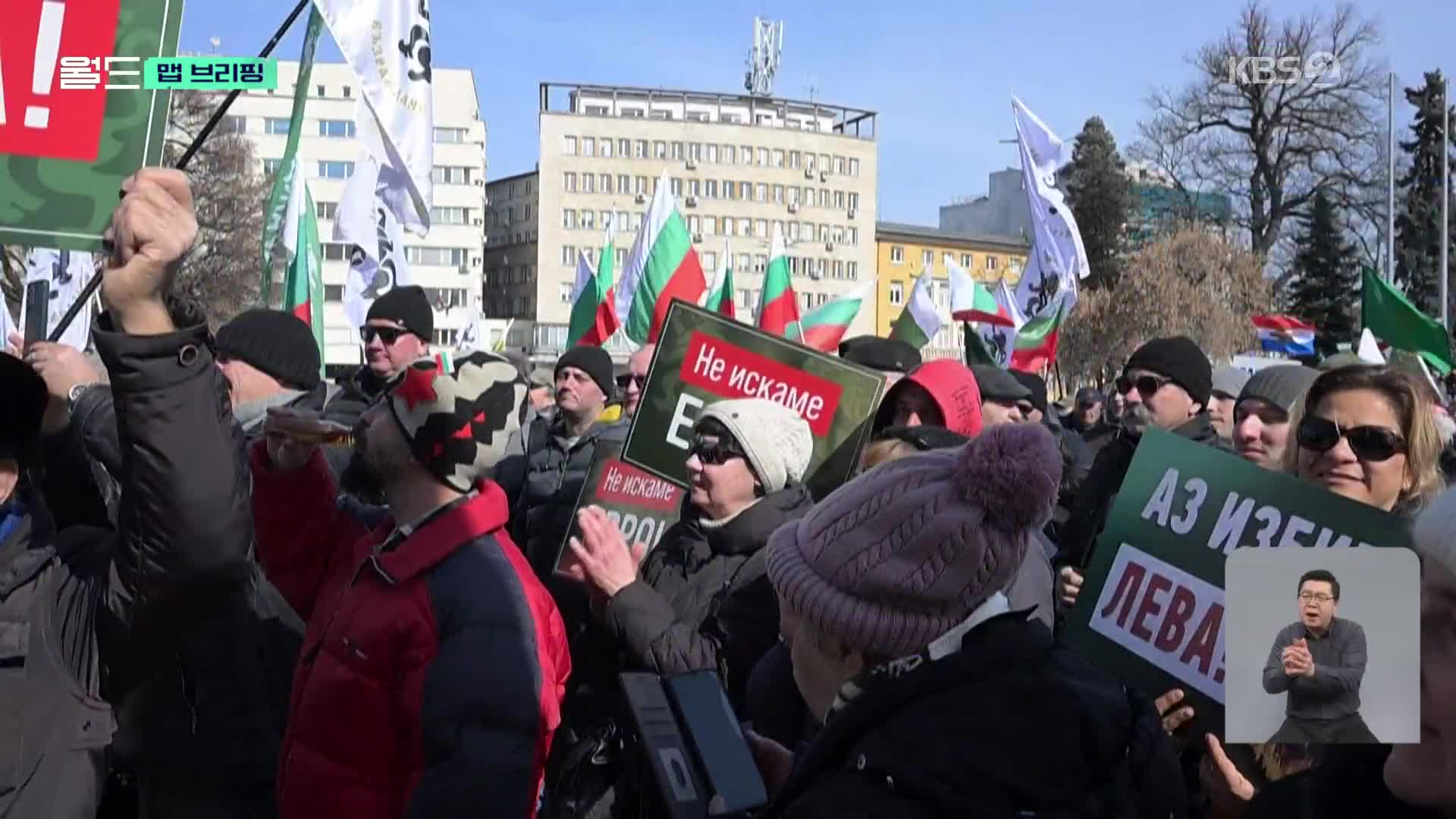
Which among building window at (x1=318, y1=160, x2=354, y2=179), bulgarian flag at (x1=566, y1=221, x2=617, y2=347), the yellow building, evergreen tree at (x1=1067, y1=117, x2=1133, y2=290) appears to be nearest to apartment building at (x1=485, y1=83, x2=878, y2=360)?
the yellow building

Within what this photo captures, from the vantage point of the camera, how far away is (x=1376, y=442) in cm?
376

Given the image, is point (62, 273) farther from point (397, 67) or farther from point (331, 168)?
→ point (331, 168)

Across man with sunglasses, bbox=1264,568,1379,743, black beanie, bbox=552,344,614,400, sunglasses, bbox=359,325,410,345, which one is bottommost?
black beanie, bbox=552,344,614,400

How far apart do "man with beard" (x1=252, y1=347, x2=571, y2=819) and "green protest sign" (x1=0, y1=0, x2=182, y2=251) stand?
2.13 ft

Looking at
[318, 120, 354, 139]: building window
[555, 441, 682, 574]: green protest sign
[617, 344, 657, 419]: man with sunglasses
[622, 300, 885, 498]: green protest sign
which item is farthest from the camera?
[318, 120, 354, 139]: building window

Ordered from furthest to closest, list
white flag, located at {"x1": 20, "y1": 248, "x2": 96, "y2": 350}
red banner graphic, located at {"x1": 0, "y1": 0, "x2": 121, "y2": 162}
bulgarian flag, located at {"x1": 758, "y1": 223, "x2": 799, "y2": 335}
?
bulgarian flag, located at {"x1": 758, "y1": 223, "x2": 799, "y2": 335}, white flag, located at {"x1": 20, "y1": 248, "x2": 96, "y2": 350}, red banner graphic, located at {"x1": 0, "y1": 0, "x2": 121, "y2": 162}

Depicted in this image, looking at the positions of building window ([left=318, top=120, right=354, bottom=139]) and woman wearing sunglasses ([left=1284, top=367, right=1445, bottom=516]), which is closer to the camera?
woman wearing sunglasses ([left=1284, top=367, right=1445, bottom=516])

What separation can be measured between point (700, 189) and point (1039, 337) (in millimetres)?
92974

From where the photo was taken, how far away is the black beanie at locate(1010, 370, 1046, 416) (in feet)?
29.5

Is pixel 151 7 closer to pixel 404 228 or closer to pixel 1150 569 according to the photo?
pixel 1150 569

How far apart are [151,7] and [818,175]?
108 m

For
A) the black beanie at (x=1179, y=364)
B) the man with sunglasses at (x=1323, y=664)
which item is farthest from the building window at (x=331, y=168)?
the man with sunglasses at (x=1323, y=664)

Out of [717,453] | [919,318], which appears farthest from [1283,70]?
[717,453]

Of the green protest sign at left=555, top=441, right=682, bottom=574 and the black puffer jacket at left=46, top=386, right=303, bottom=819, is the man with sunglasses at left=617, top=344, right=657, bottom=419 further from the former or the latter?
the black puffer jacket at left=46, top=386, right=303, bottom=819
